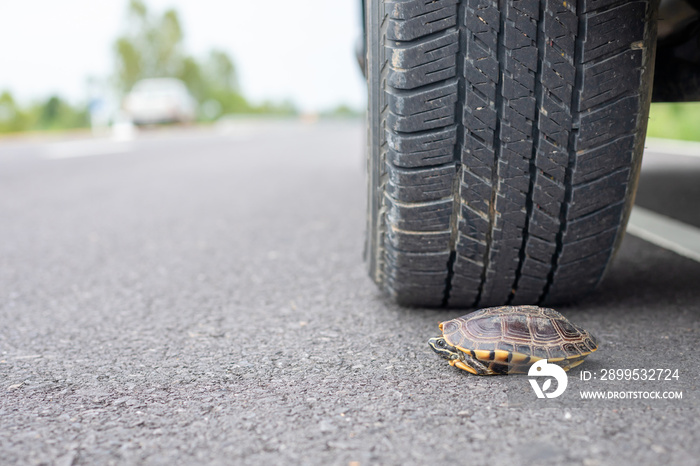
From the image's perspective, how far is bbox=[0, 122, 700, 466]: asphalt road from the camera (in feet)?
3.76

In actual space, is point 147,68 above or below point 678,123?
below

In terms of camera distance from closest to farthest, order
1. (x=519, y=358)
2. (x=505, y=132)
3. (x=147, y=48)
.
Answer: (x=519, y=358) < (x=505, y=132) < (x=147, y=48)

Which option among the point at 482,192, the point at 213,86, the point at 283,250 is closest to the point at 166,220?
the point at 283,250

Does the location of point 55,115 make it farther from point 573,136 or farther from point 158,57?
point 573,136

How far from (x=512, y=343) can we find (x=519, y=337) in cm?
3

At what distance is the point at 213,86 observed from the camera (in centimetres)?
5419

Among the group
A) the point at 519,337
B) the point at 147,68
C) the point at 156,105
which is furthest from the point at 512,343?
the point at 147,68

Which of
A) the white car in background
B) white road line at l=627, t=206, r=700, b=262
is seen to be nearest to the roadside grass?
white road line at l=627, t=206, r=700, b=262

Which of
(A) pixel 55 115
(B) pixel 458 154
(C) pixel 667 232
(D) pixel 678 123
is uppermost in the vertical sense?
(B) pixel 458 154

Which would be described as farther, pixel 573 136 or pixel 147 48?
pixel 147 48

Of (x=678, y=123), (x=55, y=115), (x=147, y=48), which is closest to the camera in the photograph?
(x=678, y=123)

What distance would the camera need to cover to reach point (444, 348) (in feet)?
4.99

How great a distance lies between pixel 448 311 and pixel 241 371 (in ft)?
2.40

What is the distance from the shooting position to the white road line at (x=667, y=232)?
2559 millimetres
